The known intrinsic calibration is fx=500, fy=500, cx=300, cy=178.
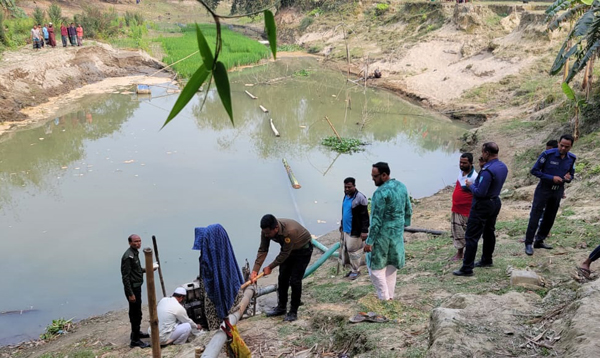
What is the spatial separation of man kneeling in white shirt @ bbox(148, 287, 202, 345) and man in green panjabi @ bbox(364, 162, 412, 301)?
1.87 metres

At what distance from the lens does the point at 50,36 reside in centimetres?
2072

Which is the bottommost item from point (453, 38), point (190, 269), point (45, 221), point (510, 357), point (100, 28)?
point (190, 269)

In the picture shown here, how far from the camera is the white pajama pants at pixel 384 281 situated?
4289 mm

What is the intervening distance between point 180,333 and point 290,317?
1109 millimetres

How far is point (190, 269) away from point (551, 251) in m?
4.89

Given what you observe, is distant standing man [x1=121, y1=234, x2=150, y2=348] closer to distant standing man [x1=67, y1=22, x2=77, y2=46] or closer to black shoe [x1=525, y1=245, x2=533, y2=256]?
black shoe [x1=525, y1=245, x2=533, y2=256]

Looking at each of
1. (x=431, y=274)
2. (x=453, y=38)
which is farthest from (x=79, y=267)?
(x=453, y=38)

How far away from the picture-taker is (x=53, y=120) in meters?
15.9

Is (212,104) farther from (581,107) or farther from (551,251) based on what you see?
(551,251)

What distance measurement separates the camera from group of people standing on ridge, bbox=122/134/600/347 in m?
4.10

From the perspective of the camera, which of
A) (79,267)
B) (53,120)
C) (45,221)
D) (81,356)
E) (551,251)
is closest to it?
(81,356)

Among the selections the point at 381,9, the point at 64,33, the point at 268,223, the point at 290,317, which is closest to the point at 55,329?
the point at 290,317

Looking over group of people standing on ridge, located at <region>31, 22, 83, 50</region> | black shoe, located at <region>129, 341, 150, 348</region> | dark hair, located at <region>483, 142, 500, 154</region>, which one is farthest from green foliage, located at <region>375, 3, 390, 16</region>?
black shoe, located at <region>129, 341, 150, 348</region>

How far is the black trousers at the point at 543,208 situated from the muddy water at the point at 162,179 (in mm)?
4161
